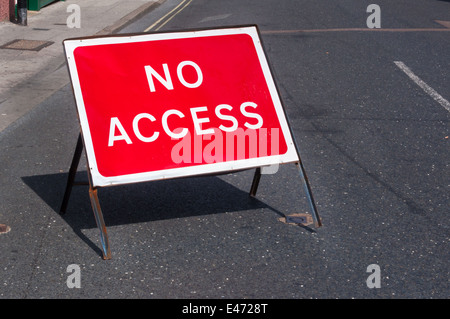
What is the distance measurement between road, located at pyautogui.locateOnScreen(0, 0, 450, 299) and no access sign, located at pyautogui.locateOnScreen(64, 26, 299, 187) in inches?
22.8

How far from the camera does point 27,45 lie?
12336mm

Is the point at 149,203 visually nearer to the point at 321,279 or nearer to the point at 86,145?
the point at 86,145

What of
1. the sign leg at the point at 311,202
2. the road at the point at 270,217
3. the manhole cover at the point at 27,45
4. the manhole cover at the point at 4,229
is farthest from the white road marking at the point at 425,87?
the manhole cover at the point at 27,45

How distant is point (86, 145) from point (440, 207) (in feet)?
9.57

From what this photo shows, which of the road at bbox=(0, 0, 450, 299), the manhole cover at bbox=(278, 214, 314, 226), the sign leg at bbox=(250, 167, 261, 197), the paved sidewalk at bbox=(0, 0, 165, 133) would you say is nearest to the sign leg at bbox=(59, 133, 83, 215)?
the road at bbox=(0, 0, 450, 299)

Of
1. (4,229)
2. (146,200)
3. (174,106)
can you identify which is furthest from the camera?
(146,200)

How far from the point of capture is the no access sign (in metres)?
4.94

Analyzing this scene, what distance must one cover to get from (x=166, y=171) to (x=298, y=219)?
3.93 ft

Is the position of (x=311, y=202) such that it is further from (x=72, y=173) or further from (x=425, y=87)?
(x=425, y=87)

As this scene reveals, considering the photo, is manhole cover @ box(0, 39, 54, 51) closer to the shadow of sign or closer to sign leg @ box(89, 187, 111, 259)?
the shadow of sign

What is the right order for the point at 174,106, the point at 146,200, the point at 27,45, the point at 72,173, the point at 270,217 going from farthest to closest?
1. the point at 27,45
2. the point at 146,200
3. the point at 270,217
4. the point at 72,173
5. the point at 174,106

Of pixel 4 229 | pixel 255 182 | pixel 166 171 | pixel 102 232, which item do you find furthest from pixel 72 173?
pixel 255 182
